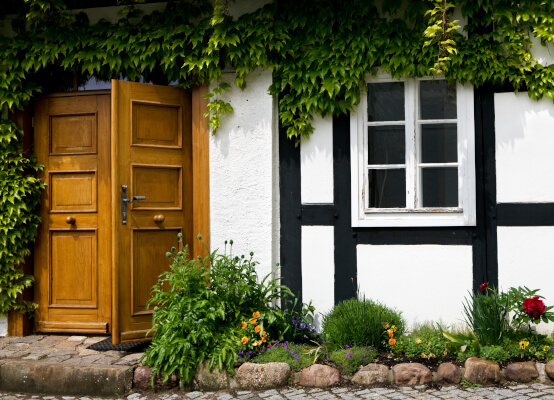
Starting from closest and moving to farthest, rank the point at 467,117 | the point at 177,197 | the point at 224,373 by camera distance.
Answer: the point at 224,373
the point at 467,117
the point at 177,197

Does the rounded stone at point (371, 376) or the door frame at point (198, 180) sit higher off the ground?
the door frame at point (198, 180)

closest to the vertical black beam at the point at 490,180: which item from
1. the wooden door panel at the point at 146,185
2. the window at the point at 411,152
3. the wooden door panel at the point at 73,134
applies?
the window at the point at 411,152

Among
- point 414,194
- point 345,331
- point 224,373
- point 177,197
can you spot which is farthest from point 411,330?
point 177,197

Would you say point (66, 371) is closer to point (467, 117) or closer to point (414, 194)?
point (414, 194)

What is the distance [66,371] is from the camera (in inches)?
193

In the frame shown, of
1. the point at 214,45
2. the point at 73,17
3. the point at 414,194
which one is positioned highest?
the point at 73,17

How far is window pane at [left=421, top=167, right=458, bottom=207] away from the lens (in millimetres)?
5609

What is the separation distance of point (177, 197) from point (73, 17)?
6.70 ft

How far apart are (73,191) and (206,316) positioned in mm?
2169

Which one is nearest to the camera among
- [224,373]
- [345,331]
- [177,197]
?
[224,373]

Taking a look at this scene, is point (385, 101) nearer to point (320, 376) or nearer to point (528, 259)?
point (528, 259)

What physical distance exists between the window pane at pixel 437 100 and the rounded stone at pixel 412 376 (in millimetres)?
2297

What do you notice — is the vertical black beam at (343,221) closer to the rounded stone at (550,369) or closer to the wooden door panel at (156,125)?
the wooden door panel at (156,125)

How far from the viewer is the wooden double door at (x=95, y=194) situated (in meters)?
5.86
